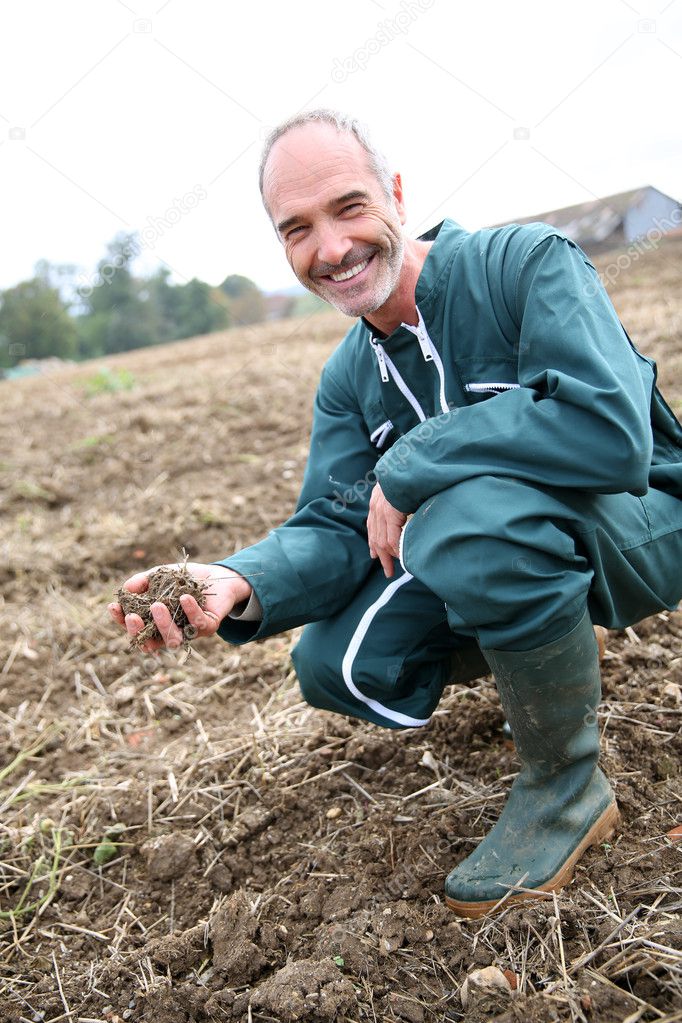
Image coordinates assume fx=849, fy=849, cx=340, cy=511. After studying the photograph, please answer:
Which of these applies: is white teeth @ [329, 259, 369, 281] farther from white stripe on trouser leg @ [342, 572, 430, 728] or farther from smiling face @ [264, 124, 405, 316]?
white stripe on trouser leg @ [342, 572, 430, 728]

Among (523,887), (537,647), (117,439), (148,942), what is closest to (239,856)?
(148,942)

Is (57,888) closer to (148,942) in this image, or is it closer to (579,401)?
(148,942)

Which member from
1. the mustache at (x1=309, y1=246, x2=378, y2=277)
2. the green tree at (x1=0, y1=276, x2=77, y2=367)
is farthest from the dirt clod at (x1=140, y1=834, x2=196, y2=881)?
the green tree at (x1=0, y1=276, x2=77, y2=367)

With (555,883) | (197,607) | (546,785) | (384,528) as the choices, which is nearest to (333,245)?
(384,528)

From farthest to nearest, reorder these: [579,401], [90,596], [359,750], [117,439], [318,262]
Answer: [117,439] → [90,596] → [359,750] → [318,262] → [579,401]

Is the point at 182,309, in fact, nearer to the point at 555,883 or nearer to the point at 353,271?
the point at 353,271

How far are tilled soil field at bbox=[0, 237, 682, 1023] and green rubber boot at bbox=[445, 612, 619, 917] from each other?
0.17 ft

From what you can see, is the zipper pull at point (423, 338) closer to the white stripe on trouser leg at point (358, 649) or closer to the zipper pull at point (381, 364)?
the zipper pull at point (381, 364)

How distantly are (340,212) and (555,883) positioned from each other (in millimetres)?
1368

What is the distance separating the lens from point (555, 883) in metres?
1.50

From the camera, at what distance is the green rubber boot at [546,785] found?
148 centimetres

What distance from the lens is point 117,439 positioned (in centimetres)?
516

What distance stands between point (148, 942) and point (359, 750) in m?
0.64

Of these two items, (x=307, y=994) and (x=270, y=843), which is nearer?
(x=307, y=994)
